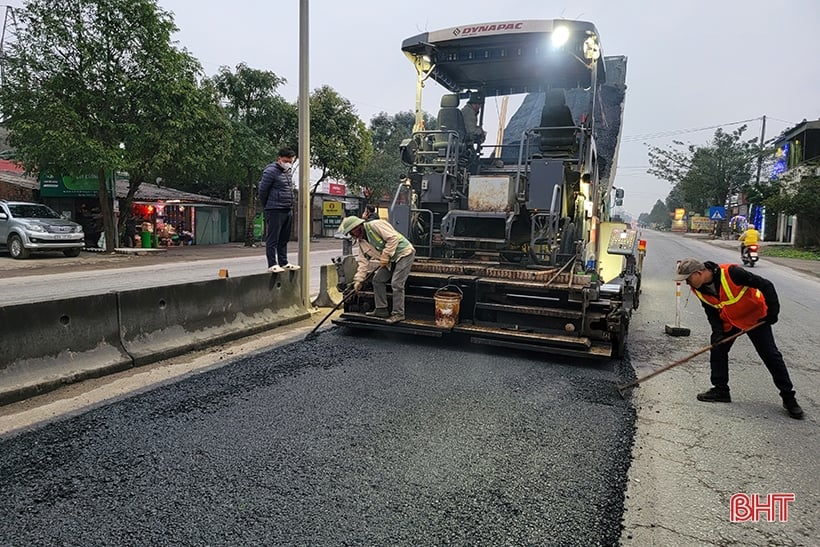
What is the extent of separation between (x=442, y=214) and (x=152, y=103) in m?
13.4

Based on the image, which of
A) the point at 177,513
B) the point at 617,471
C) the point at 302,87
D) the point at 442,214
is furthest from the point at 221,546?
the point at 302,87

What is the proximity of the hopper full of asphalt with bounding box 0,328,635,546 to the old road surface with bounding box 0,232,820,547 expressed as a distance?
0.04 ft

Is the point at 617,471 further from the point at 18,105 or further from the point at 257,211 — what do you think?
the point at 257,211

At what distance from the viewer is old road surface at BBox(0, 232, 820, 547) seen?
2539mm

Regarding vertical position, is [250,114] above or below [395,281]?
above

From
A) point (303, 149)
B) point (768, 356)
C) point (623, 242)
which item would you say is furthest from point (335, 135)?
point (768, 356)

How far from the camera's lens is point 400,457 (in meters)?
3.24

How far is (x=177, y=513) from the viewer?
2.59 metres

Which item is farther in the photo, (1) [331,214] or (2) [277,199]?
(1) [331,214]

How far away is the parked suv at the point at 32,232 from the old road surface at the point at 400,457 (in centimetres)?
1396

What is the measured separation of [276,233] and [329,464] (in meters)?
4.54

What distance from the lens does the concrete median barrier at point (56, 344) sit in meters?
4.05

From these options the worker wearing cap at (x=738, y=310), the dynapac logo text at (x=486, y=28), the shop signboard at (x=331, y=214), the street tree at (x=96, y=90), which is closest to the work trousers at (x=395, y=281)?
the worker wearing cap at (x=738, y=310)
